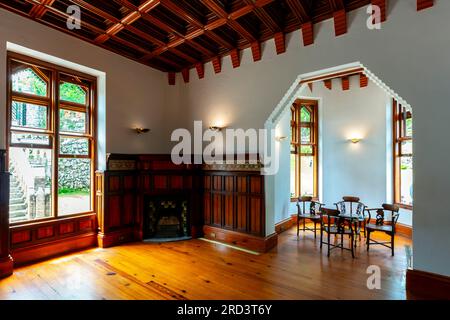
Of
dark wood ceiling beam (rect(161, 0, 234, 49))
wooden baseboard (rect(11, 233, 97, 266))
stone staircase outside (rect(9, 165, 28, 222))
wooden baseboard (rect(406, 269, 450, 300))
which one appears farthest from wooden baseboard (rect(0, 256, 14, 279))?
wooden baseboard (rect(406, 269, 450, 300))

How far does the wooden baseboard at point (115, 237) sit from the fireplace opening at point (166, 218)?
312mm

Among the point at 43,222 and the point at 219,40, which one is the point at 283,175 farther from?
the point at 43,222

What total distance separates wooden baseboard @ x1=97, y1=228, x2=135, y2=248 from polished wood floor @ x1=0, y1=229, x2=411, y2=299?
170mm

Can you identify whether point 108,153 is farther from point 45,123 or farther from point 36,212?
point 36,212

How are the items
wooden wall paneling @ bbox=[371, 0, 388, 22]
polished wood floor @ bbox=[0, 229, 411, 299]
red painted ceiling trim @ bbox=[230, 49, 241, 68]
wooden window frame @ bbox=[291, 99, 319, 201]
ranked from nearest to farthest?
polished wood floor @ bbox=[0, 229, 411, 299]
wooden wall paneling @ bbox=[371, 0, 388, 22]
red painted ceiling trim @ bbox=[230, 49, 241, 68]
wooden window frame @ bbox=[291, 99, 319, 201]

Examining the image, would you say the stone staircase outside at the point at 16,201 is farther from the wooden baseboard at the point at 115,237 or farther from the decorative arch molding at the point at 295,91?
the decorative arch molding at the point at 295,91

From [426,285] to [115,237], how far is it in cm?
490

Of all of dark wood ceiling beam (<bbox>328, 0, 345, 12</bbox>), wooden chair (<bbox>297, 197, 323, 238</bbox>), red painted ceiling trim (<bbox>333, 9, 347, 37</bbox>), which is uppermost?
dark wood ceiling beam (<bbox>328, 0, 345, 12</bbox>)

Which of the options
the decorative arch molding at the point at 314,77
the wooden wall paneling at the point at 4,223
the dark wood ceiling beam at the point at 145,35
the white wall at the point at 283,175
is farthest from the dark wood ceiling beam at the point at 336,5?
the wooden wall paneling at the point at 4,223

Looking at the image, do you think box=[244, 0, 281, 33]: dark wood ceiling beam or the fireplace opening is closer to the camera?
box=[244, 0, 281, 33]: dark wood ceiling beam

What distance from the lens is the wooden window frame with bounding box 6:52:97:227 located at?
365 cm

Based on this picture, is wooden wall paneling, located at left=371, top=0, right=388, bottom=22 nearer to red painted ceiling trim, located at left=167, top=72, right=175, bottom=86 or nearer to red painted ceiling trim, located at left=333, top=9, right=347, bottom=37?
red painted ceiling trim, located at left=333, top=9, right=347, bottom=37

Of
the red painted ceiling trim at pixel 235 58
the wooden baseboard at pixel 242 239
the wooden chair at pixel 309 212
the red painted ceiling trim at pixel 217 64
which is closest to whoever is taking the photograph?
the wooden baseboard at pixel 242 239

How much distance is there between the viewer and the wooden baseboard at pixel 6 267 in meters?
3.19
